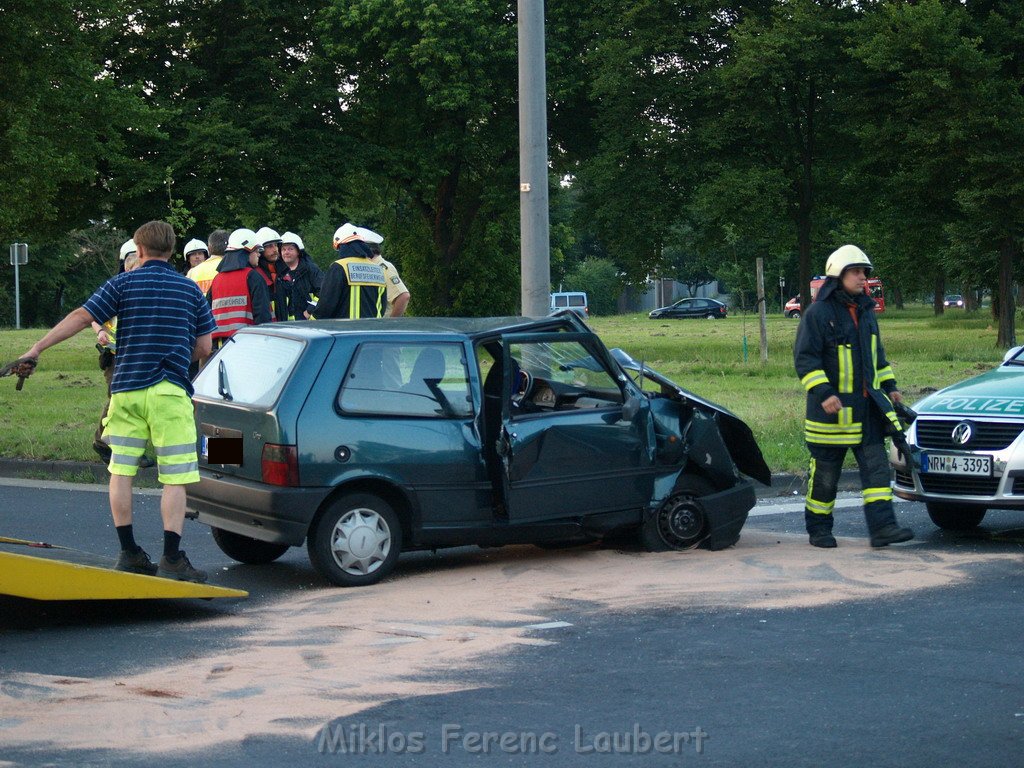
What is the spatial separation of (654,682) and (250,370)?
11.5ft

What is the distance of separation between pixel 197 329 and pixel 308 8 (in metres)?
31.0

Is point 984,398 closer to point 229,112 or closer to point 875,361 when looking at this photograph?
point 875,361

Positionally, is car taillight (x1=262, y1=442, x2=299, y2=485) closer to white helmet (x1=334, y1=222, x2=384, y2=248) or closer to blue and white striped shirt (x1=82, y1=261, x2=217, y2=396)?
blue and white striped shirt (x1=82, y1=261, x2=217, y2=396)

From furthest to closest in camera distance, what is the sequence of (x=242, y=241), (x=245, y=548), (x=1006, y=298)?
(x=1006, y=298)
(x=242, y=241)
(x=245, y=548)

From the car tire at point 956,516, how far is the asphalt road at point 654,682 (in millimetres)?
1290

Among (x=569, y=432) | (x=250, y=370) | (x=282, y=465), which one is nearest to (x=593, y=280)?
(x=569, y=432)

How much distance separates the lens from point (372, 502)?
26.3 ft

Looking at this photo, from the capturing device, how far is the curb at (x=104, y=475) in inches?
472

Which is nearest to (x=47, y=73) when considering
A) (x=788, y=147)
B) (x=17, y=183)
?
(x=17, y=183)

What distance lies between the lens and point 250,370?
27.4 feet

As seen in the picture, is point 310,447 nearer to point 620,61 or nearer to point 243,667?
point 243,667

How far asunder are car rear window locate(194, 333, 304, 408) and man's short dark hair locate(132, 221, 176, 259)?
2.91ft

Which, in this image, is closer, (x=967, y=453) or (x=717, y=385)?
(x=967, y=453)

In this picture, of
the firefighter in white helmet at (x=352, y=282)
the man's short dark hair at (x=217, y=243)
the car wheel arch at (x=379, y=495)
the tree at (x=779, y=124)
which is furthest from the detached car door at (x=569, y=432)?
the tree at (x=779, y=124)
